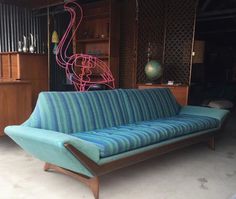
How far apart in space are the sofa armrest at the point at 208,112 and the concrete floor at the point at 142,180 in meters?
0.53

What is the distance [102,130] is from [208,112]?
1.69 metres

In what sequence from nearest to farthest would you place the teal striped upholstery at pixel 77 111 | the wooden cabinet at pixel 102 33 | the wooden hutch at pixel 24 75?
1. the teal striped upholstery at pixel 77 111
2. the wooden hutch at pixel 24 75
3. the wooden cabinet at pixel 102 33

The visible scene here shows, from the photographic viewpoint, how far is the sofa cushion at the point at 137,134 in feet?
7.13

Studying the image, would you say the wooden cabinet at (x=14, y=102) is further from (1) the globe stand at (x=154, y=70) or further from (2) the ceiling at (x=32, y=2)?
(2) the ceiling at (x=32, y=2)

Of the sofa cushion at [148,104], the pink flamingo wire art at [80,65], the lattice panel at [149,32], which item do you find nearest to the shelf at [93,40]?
the pink flamingo wire art at [80,65]

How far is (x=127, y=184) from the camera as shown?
7.72 ft

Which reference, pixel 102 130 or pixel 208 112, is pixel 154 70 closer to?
pixel 208 112

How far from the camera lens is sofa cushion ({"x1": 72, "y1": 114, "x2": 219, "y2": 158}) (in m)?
2.17

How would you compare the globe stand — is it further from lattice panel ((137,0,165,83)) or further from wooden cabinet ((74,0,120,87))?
wooden cabinet ((74,0,120,87))

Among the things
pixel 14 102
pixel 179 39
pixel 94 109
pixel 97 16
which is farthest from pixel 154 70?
pixel 14 102

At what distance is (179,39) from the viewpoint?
4.62 meters

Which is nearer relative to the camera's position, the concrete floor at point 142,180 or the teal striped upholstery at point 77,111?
the concrete floor at point 142,180

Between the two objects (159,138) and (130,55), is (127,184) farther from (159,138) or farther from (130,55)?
(130,55)

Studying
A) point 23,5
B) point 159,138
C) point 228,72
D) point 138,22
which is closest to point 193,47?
point 138,22
